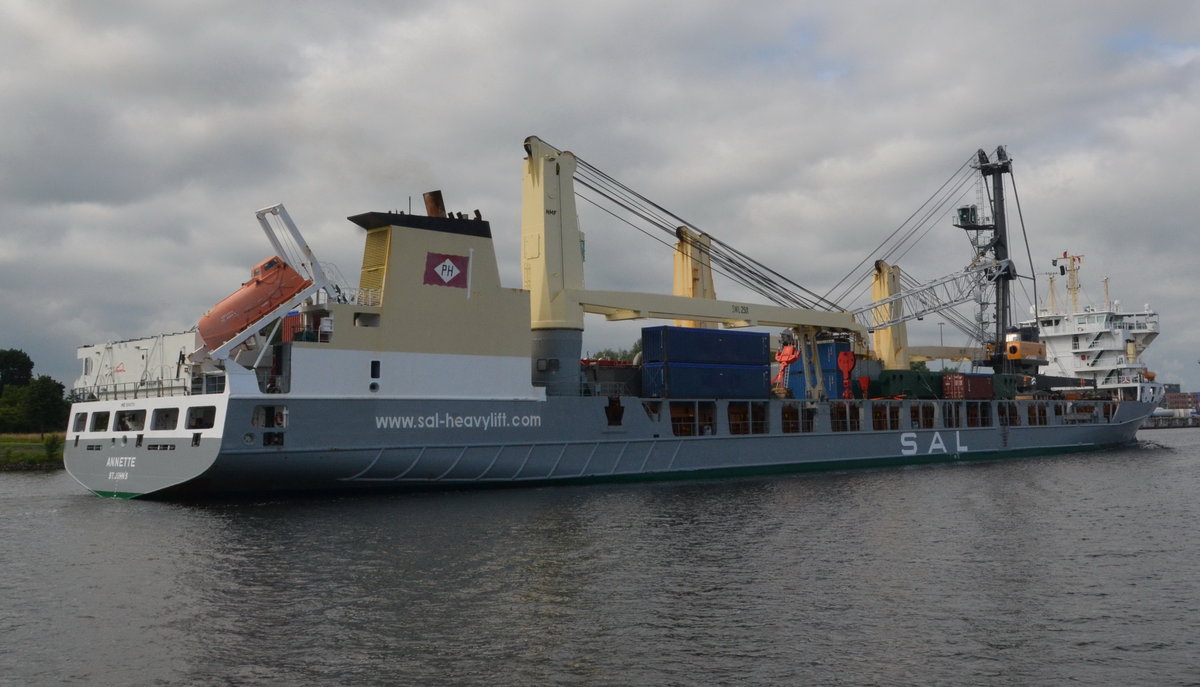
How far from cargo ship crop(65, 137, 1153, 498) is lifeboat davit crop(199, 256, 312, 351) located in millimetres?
64

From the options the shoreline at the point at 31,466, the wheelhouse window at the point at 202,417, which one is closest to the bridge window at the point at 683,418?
the wheelhouse window at the point at 202,417

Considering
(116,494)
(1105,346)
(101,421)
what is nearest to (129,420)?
(101,421)

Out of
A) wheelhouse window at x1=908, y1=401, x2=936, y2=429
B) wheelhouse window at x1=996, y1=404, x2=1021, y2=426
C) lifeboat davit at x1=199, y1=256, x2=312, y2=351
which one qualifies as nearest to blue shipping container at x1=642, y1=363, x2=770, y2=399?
wheelhouse window at x1=908, y1=401, x2=936, y2=429

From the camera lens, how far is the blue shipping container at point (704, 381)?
128 ft

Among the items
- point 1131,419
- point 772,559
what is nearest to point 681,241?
point 772,559

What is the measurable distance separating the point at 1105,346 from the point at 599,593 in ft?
234

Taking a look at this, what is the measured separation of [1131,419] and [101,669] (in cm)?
7379

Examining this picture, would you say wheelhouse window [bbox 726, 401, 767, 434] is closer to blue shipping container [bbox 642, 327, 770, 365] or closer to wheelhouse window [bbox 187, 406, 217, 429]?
blue shipping container [bbox 642, 327, 770, 365]

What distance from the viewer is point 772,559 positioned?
2019 centimetres

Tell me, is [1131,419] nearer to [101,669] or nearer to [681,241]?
[681,241]

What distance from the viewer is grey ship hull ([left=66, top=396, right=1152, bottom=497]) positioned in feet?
93.8

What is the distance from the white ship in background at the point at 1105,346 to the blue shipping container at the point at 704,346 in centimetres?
4270

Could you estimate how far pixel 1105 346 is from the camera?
75.0 m

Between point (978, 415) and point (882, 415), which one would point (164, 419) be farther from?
point (978, 415)
